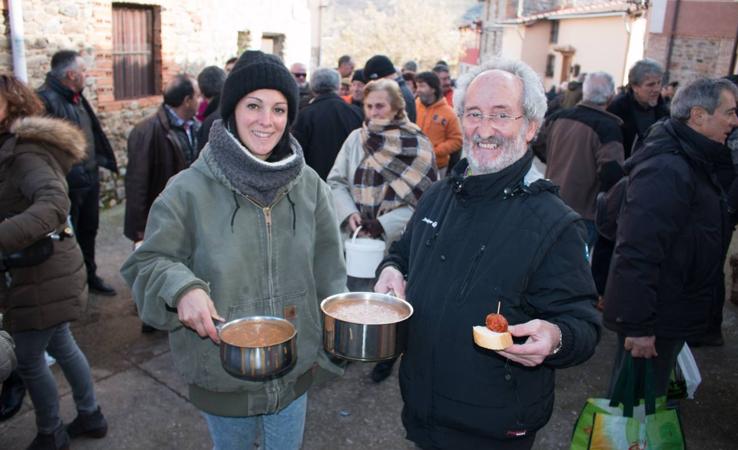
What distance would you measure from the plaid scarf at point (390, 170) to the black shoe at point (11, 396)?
2.53 meters

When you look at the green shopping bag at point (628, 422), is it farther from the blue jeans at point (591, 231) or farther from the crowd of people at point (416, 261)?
the blue jeans at point (591, 231)

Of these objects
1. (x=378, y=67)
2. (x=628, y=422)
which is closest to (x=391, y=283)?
(x=628, y=422)

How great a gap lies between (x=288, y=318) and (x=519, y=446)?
989mm

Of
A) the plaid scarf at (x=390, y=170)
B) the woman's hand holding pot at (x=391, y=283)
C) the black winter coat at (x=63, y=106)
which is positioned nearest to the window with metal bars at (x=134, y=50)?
the black winter coat at (x=63, y=106)

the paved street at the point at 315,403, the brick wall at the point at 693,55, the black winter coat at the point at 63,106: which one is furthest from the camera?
the brick wall at the point at 693,55

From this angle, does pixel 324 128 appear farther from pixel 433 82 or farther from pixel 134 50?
pixel 134 50

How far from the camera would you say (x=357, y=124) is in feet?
18.4

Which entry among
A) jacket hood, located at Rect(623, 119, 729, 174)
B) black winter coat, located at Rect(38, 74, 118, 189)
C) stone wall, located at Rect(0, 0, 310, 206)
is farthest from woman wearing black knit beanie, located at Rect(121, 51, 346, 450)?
stone wall, located at Rect(0, 0, 310, 206)

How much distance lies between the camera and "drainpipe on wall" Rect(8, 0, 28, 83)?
6801 mm

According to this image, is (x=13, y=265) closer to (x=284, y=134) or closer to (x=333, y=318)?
(x=284, y=134)

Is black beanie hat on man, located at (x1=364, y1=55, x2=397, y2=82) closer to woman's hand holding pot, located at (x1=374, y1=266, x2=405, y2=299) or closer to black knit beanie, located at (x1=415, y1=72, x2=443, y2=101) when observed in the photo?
black knit beanie, located at (x1=415, y1=72, x2=443, y2=101)

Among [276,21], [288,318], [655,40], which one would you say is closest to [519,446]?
[288,318]

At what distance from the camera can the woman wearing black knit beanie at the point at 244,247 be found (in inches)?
83.4

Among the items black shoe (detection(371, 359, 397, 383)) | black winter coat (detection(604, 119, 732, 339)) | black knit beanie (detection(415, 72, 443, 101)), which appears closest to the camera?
black winter coat (detection(604, 119, 732, 339))
